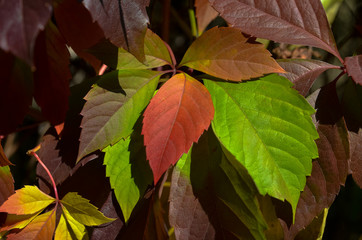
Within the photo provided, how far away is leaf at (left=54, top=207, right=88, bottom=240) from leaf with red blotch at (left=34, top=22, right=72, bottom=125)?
157 mm

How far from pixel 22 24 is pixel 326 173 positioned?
41 cm

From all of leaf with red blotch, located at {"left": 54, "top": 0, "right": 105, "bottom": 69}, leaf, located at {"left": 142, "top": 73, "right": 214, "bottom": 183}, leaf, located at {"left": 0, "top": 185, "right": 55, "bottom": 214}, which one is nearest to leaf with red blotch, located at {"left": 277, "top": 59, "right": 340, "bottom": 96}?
leaf, located at {"left": 142, "top": 73, "right": 214, "bottom": 183}

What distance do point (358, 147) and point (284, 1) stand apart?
22 cm

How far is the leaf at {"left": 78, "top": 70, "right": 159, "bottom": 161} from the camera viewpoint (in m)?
0.44

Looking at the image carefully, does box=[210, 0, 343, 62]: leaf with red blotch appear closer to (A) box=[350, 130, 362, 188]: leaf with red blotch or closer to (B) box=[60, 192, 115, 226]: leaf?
(A) box=[350, 130, 362, 188]: leaf with red blotch

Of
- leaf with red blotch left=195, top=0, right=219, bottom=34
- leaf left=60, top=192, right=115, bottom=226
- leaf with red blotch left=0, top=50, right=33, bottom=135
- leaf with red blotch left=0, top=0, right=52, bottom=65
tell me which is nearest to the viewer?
leaf with red blotch left=0, top=0, right=52, bottom=65

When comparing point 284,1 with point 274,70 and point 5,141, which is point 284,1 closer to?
point 274,70

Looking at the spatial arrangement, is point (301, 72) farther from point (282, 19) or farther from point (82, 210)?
point (82, 210)

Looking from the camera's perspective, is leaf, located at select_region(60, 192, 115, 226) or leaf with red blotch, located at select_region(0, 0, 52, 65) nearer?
leaf with red blotch, located at select_region(0, 0, 52, 65)

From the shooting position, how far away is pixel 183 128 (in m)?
0.42

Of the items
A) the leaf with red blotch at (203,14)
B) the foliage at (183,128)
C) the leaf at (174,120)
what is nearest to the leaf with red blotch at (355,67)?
the foliage at (183,128)

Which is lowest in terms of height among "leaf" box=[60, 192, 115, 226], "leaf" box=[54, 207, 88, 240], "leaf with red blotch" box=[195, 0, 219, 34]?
"leaf" box=[54, 207, 88, 240]

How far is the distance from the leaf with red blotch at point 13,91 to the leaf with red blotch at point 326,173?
1.17 feet

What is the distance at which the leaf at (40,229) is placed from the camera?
0.50 metres
